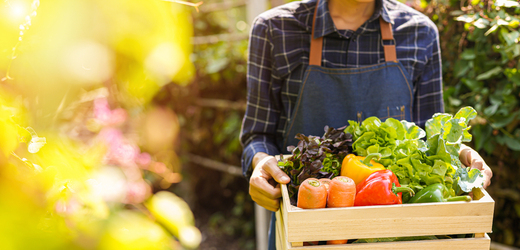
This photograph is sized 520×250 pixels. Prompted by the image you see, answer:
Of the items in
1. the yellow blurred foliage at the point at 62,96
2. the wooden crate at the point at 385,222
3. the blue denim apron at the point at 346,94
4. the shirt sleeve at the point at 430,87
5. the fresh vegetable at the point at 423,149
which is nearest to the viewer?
the yellow blurred foliage at the point at 62,96

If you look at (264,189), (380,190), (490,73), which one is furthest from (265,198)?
(490,73)

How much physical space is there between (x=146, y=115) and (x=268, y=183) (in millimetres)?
1900

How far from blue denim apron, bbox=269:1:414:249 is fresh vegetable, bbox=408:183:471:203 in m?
0.53

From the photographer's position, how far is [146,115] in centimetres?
274

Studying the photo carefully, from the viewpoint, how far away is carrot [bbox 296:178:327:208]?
85 centimetres

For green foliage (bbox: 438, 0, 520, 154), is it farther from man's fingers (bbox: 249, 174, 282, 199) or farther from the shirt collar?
man's fingers (bbox: 249, 174, 282, 199)

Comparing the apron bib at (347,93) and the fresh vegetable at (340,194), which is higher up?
the apron bib at (347,93)

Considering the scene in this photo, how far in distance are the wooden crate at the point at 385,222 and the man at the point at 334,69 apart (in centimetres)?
56

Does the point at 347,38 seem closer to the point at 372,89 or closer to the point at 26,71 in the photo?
the point at 372,89

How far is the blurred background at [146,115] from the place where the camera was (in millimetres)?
396

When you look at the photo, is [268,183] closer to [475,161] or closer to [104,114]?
[475,161]

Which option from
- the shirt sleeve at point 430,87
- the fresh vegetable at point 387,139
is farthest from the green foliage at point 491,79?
the fresh vegetable at point 387,139

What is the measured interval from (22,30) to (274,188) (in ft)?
2.40

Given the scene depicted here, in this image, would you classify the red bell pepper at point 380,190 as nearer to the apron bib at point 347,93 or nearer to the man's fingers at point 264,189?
the man's fingers at point 264,189
